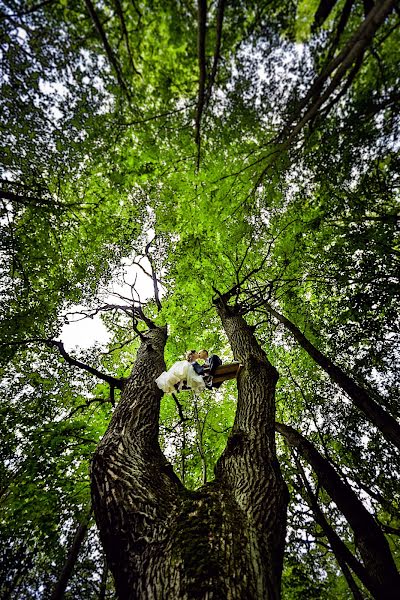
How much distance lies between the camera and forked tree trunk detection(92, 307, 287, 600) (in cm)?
172

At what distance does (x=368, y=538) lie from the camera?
4449 millimetres

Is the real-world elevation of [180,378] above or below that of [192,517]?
above

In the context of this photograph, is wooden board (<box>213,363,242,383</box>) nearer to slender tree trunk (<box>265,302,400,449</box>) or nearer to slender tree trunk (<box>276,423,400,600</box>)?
slender tree trunk (<box>276,423,400,600</box>)

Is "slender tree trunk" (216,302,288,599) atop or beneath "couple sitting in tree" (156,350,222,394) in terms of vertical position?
beneath

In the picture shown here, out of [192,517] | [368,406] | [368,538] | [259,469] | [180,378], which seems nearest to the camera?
[192,517]

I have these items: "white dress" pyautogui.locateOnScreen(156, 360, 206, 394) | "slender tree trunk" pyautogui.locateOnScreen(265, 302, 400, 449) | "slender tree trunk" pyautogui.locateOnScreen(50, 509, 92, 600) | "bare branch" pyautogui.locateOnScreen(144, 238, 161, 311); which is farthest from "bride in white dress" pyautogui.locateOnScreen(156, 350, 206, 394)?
"slender tree trunk" pyautogui.locateOnScreen(50, 509, 92, 600)

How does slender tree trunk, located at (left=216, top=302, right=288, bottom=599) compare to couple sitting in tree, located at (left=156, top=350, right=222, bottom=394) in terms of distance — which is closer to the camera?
slender tree trunk, located at (left=216, top=302, right=288, bottom=599)

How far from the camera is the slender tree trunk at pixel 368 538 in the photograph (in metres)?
4.03

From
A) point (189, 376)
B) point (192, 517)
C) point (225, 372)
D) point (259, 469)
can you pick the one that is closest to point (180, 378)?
point (189, 376)

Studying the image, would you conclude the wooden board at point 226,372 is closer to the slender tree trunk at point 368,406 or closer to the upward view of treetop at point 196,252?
the upward view of treetop at point 196,252

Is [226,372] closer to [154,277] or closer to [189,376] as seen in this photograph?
[189,376]

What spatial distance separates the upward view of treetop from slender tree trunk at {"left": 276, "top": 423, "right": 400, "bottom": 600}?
3cm

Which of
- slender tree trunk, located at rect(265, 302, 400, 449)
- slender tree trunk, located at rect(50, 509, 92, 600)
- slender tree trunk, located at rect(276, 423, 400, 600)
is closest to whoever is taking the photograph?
slender tree trunk, located at rect(276, 423, 400, 600)

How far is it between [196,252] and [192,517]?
5.16m
